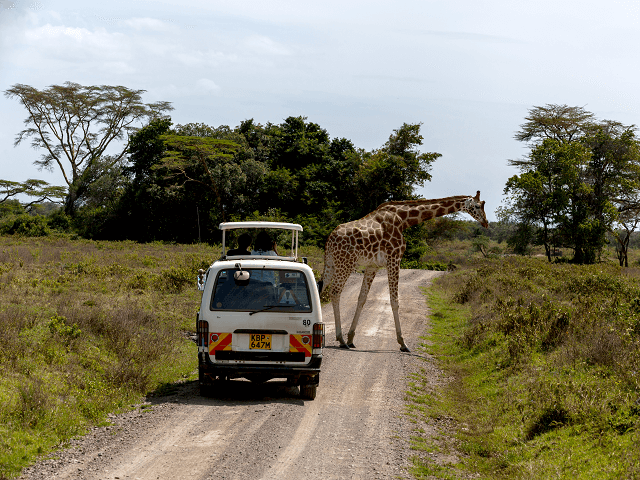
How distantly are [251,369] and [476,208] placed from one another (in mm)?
9119

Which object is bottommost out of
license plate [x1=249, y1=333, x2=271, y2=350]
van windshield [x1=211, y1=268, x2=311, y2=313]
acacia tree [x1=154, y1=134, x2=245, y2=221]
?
license plate [x1=249, y1=333, x2=271, y2=350]

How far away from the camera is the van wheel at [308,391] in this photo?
8961mm

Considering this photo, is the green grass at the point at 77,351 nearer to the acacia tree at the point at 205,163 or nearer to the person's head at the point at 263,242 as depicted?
the person's head at the point at 263,242

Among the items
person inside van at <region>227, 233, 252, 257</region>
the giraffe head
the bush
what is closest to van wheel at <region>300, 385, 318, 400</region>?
person inside van at <region>227, 233, 252, 257</region>

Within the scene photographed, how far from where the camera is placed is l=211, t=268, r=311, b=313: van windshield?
336 inches

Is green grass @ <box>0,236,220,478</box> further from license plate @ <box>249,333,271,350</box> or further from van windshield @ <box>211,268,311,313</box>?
van windshield @ <box>211,268,311,313</box>

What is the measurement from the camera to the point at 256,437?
7.03 metres

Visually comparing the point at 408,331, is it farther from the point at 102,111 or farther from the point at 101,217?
the point at 102,111

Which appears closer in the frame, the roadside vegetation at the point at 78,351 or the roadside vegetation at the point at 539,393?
the roadside vegetation at the point at 539,393

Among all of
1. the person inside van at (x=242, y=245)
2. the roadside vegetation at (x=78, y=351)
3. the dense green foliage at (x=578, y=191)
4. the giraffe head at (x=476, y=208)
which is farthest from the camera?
the dense green foliage at (x=578, y=191)

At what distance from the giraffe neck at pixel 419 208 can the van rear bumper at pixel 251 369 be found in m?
7.30

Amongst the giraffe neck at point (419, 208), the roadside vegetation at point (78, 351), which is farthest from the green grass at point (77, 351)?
the giraffe neck at point (419, 208)

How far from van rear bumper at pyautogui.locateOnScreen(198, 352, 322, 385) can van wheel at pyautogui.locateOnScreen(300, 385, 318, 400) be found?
9.6 inches

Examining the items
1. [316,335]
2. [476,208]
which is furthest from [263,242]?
[476,208]
